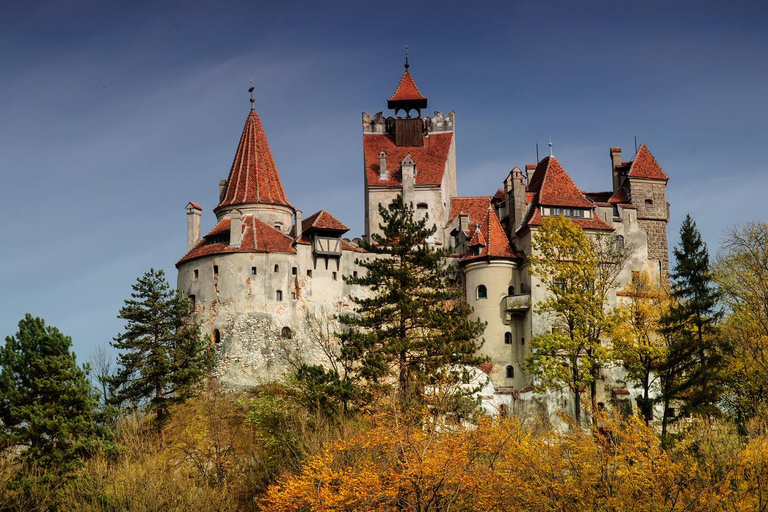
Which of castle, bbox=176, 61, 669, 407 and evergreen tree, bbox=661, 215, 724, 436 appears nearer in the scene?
evergreen tree, bbox=661, 215, 724, 436

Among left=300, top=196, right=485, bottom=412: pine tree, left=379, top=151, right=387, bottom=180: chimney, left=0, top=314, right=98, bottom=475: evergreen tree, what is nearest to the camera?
left=0, top=314, right=98, bottom=475: evergreen tree

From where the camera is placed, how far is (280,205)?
211 feet

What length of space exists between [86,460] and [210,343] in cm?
1956

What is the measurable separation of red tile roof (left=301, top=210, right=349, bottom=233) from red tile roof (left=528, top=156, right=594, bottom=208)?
11853 millimetres

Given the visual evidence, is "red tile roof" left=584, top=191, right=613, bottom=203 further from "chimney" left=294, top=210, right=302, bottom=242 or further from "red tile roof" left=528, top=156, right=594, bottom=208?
"chimney" left=294, top=210, right=302, bottom=242

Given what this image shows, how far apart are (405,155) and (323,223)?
1046 cm

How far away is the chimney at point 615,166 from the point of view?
227 ft

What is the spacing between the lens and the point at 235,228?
6016 cm

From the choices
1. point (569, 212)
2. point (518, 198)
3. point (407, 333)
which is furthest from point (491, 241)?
point (407, 333)

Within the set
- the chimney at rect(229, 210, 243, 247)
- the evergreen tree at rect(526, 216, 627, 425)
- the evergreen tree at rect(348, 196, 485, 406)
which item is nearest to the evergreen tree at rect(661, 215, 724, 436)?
the evergreen tree at rect(526, 216, 627, 425)

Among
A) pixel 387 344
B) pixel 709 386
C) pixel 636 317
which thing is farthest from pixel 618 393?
pixel 387 344

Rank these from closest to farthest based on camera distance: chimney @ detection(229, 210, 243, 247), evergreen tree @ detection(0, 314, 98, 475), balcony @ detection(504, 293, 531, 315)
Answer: evergreen tree @ detection(0, 314, 98, 475) → balcony @ detection(504, 293, 531, 315) → chimney @ detection(229, 210, 243, 247)

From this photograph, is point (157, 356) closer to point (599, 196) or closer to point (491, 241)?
point (491, 241)

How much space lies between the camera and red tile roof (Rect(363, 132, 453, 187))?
6744cm
